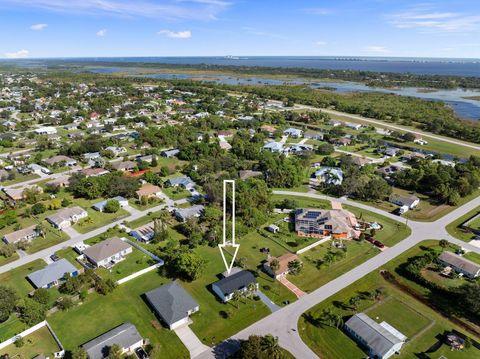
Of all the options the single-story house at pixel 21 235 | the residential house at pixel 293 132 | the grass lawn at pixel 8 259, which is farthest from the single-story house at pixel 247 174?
the grass lawn at pixel 8 259

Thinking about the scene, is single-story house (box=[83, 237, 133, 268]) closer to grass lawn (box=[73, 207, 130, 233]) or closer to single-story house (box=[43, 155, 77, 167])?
grass lawn (box=[73, 207, 130, 233])

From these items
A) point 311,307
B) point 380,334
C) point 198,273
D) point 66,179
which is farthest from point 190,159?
point 380,334

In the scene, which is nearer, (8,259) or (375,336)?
(375,336)

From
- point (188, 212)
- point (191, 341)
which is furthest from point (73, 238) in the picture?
point (191, 341)

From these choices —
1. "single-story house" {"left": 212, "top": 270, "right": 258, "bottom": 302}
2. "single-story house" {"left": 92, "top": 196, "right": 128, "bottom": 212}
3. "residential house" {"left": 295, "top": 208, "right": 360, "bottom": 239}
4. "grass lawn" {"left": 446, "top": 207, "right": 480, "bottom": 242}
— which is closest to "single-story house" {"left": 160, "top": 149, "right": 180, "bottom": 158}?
"single-story house" {"left": 92, "top": 196, "right": 128, "bottom": 212}

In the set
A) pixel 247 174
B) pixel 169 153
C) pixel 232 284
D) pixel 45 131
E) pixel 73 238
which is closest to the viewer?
pixel 232 284

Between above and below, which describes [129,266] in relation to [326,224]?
below

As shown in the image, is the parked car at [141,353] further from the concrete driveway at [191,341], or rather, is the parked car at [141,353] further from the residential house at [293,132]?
the residential house at [293,132]

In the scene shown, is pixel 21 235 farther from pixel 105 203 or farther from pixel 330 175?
pixel 330 175
